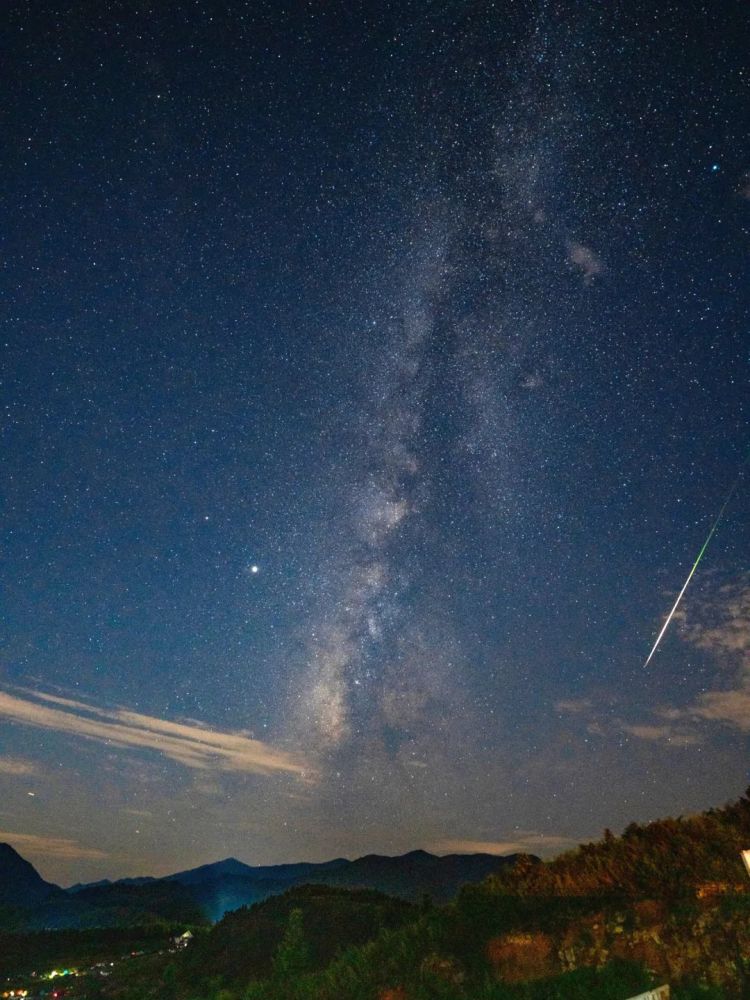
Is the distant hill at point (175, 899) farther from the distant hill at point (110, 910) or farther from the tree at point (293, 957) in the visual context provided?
the tree at point (293, 957)

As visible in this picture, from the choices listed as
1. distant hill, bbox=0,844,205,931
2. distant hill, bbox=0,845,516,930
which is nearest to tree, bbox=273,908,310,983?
distant hill, bbox=0,845,516,930

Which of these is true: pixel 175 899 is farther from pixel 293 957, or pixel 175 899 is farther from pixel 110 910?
pixel 293 957

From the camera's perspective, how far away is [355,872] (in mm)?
199750

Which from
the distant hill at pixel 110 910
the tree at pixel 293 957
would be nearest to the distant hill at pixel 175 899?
the distant hill at pixel 110 910

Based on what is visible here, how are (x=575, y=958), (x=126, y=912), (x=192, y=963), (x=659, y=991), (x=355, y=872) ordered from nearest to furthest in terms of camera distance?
(x=659, y=991) → (x=575, y=958) → (x=192, y=963) → (x=126, y=912) → (x=355, y=872)

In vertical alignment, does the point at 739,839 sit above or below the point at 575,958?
above

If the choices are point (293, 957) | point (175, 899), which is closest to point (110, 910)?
point (175, 899)

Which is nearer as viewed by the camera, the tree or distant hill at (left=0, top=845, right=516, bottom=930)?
the tree

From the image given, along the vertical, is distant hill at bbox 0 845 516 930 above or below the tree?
above

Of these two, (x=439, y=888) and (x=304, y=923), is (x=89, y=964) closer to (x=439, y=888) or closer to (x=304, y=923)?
(x=304, y=923)

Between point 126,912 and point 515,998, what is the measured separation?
145506 mm

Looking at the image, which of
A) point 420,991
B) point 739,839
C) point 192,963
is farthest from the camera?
point 192,963

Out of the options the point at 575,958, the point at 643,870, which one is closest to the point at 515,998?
the point at 575,958

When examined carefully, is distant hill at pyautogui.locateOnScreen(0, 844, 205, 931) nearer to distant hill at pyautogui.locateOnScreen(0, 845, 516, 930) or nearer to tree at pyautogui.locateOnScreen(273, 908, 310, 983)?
distant hill at pyautogui.locateOnScreen(0, 845, 516, 930)
